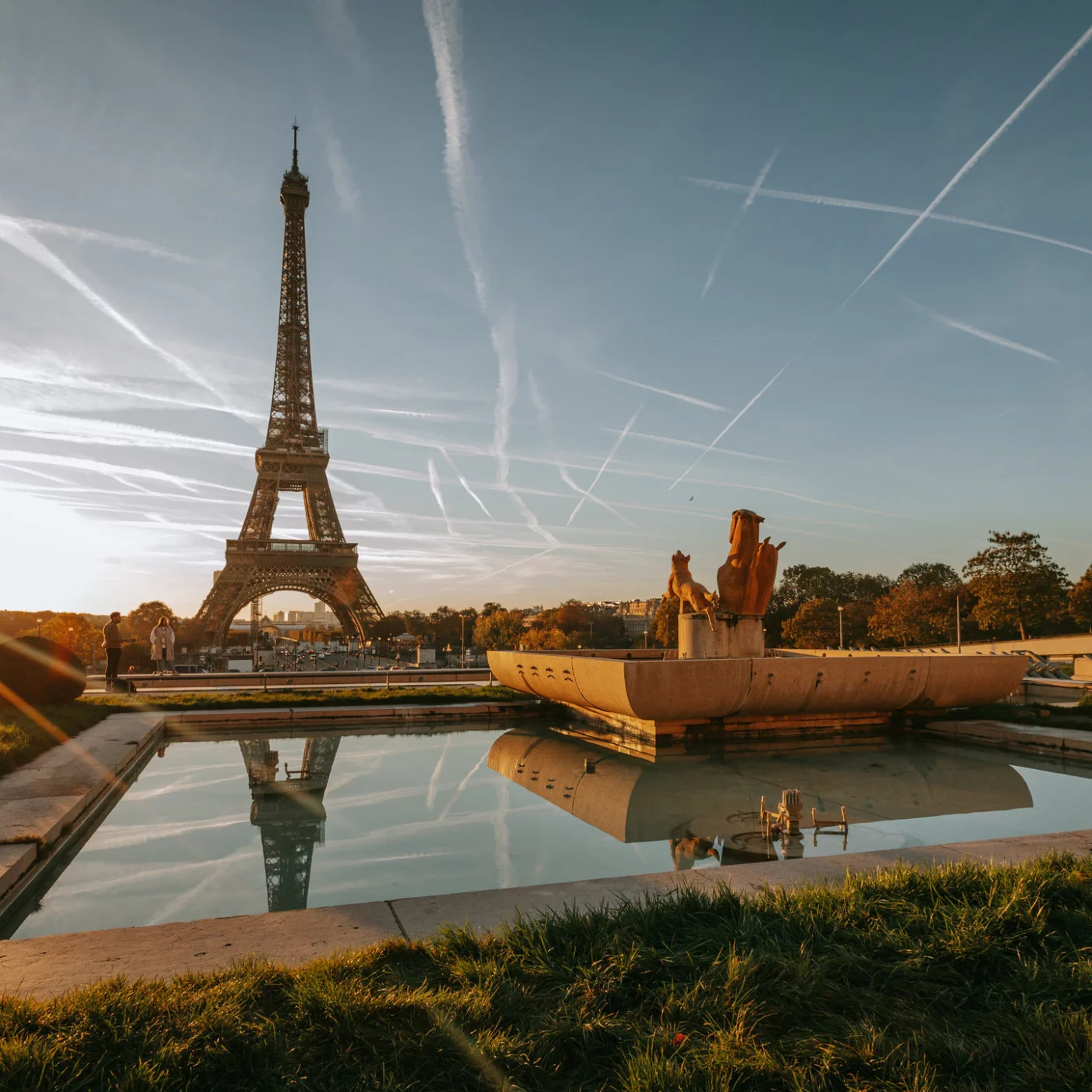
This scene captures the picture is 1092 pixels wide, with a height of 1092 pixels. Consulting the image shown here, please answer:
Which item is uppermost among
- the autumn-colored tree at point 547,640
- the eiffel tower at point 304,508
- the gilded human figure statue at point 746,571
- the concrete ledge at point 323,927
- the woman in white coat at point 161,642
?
the eiffel tower at point 304,508

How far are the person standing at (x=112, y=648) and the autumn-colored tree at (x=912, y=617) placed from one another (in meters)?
38.7

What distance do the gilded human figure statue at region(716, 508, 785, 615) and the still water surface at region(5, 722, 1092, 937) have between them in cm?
398

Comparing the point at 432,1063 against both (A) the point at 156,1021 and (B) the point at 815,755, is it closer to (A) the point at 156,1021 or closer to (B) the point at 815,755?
(A) the point at 156,1021

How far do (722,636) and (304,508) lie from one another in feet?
138

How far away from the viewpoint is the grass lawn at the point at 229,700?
10.4 m

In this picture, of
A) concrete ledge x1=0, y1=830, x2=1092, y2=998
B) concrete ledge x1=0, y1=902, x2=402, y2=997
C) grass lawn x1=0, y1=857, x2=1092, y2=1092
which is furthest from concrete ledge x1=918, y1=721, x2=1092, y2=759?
concrete ledge x1=0, y1=902, x2=402, y2=997

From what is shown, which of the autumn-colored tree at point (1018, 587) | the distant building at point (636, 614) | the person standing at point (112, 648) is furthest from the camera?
the distant building at point (636, 614)

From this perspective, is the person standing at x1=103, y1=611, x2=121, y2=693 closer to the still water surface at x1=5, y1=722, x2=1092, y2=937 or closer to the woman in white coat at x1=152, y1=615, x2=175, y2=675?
the woman in white coat at x1=152, y1=615, x2=175, y2=675

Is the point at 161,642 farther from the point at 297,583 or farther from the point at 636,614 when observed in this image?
the point at 636,614

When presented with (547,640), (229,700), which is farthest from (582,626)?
(229,700)

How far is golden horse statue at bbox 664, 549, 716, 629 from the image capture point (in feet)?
45.3

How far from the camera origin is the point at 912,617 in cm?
4281

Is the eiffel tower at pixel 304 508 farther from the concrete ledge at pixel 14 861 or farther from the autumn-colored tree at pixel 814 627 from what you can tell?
the concrete ledge at pixel 14 861

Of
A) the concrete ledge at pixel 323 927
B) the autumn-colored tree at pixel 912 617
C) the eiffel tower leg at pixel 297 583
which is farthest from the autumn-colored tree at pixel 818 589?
the concrete ledge at pixel 323 927
